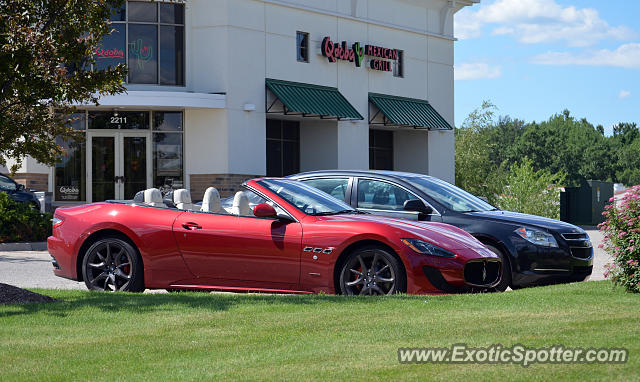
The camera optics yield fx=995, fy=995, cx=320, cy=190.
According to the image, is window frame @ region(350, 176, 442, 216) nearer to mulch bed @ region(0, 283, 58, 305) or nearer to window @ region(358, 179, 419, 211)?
window @ region(358, 179, 419, 211)

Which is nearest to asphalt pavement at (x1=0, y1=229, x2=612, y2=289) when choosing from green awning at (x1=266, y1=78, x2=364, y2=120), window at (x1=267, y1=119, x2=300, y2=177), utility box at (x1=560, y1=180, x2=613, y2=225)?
green awning at (x1=266, y1=78, x2=364, y2=120)

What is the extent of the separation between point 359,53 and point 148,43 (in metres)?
8.27

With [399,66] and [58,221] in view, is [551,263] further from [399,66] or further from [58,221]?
[399,66]

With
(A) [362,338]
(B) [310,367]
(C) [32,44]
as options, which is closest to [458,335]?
(A) [362,338]

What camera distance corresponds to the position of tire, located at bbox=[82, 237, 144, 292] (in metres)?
11.4

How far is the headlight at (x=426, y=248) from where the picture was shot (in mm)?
10477

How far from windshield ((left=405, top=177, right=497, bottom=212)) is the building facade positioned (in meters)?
18.3

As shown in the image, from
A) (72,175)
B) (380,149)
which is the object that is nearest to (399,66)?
(380,149)

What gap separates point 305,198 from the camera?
1156 cm

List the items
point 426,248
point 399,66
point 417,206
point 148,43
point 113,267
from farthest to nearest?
point 399,66 → point 148,43 → point 417,206 → point 113,267 → point 426,248

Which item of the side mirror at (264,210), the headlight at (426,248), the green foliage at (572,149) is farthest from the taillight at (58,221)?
the green foliage at (572,149)

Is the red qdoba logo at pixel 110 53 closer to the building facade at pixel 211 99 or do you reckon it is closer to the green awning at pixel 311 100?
the building facade at pixel 211 99

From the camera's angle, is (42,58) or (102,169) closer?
(42,58)

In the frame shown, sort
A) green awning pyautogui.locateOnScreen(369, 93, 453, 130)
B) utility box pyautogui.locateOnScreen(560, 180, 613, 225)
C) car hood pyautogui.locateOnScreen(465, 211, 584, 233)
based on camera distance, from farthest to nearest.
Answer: utility box pyautogui.locateOnScreen(560, 180, 613, 225) < green awning pyautogui.locateOnScreen(369, 93, 453, 130) < car hood pyautogui.locateOnScreen(465, 211, 584, 233)
